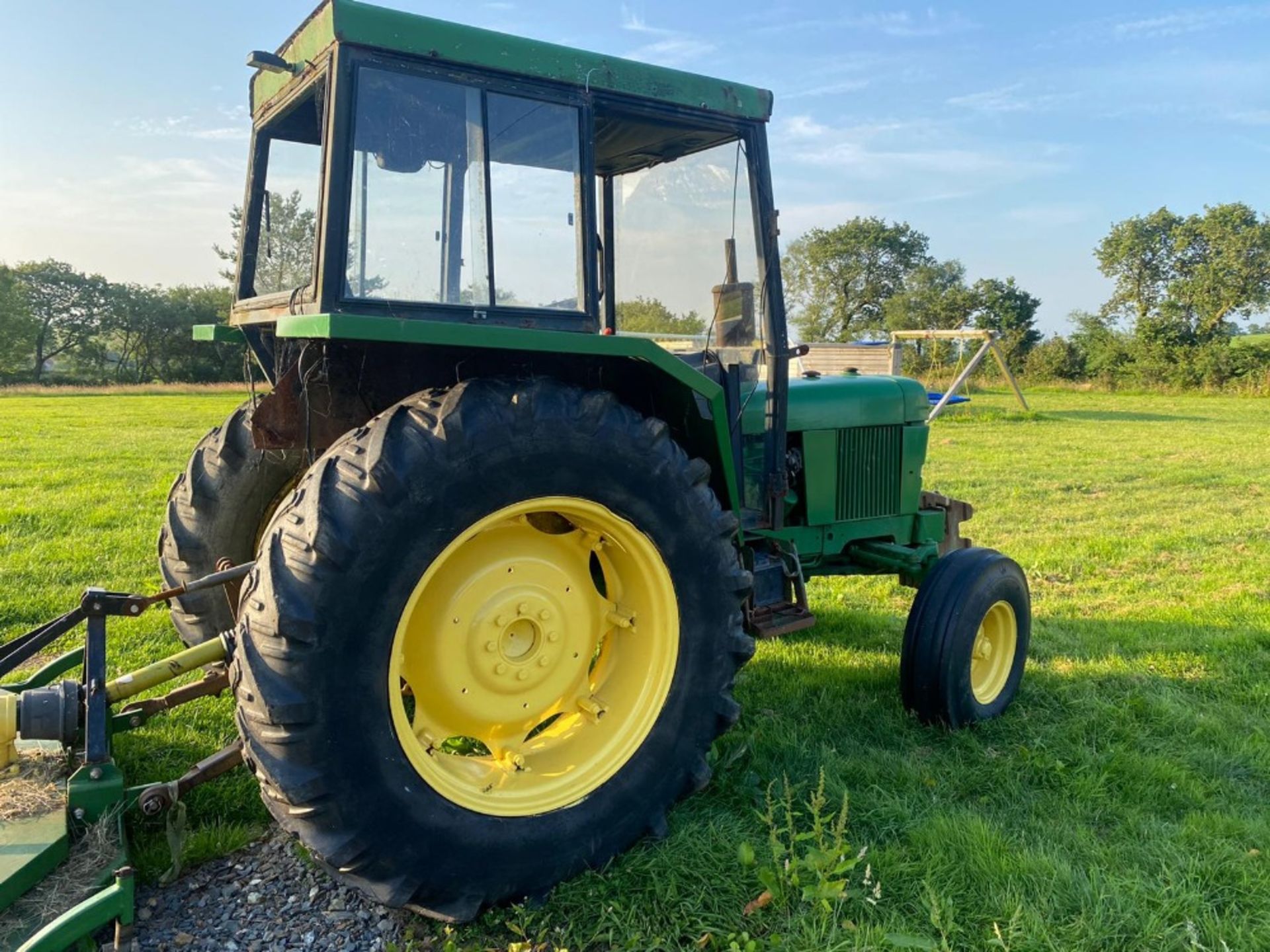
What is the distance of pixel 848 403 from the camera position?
14.0 ft

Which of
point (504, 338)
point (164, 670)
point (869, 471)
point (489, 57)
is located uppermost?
point (489, 57)

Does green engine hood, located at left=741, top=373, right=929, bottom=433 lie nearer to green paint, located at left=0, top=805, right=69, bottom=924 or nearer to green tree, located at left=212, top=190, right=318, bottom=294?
green tree, located at left=212, top=190, right=318, bottom=294

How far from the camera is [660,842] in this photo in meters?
2.71

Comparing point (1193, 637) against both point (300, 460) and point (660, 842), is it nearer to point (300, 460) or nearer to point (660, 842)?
point (660, 842)

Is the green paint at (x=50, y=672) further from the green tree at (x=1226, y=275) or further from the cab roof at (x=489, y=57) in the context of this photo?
the green tree at (x=1226, y=275)

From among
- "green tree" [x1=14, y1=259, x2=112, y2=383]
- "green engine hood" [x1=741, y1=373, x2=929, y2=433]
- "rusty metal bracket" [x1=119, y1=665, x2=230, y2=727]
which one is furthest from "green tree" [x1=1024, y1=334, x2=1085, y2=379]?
"green tree" [x1=14, y1=259, x2=112, y2=383]

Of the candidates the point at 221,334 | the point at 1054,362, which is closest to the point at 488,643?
the point at 221,334

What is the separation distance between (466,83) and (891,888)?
8.80ft

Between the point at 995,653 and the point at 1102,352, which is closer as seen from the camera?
the point at 995,653

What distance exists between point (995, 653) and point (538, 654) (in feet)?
7.83

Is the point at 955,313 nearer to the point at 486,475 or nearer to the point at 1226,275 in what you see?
the point at 1226,275

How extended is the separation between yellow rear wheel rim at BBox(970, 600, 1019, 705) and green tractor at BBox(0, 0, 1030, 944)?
9.7 inches

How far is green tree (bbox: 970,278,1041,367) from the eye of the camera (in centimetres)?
3912

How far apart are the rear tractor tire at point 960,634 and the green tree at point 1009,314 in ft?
125
